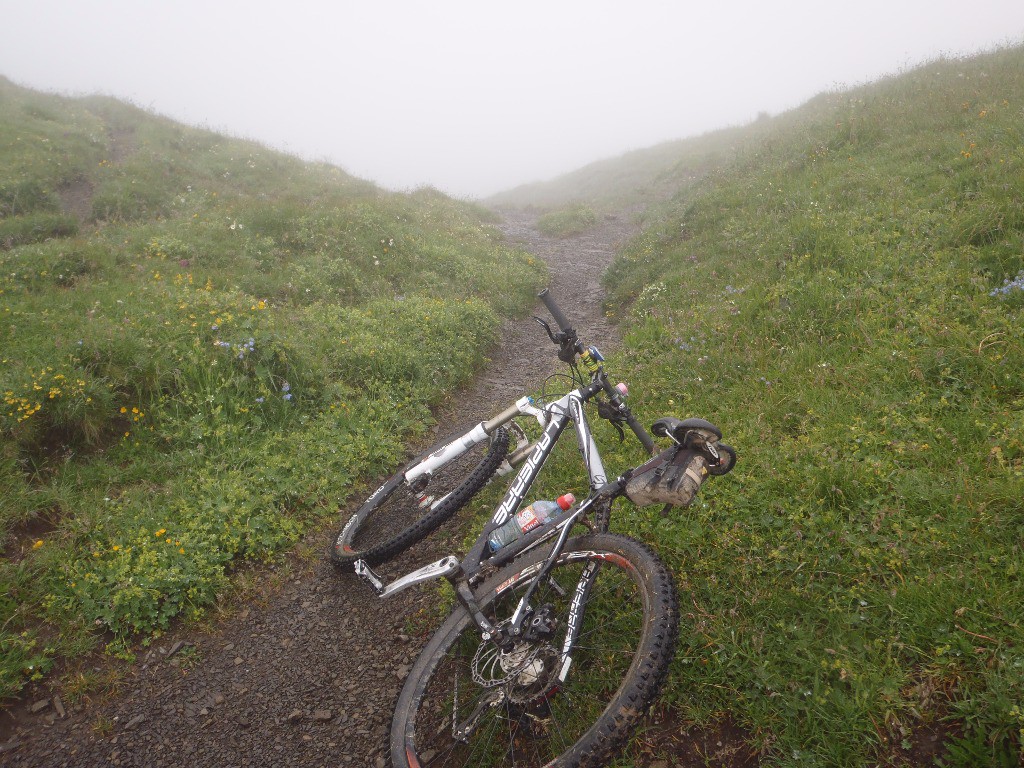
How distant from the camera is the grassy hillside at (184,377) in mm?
5141

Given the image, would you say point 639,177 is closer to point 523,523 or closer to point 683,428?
point 523,523

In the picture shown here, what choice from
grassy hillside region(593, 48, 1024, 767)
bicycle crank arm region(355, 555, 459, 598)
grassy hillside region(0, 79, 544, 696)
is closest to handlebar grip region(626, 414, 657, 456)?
grassy hillside region(593, 48, 1024, 767)

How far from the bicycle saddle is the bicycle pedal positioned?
299cm

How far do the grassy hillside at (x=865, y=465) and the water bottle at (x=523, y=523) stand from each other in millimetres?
1026

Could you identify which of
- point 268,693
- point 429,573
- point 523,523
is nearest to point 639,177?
point 523,523

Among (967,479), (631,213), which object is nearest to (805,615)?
(967,479)

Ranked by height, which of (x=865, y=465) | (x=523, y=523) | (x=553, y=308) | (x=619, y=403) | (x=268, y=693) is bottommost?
(x=268, y=693)

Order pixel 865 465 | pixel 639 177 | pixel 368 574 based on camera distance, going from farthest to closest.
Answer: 1. pixel 639 177
2. pixel 368 574
3. pixel 865 465

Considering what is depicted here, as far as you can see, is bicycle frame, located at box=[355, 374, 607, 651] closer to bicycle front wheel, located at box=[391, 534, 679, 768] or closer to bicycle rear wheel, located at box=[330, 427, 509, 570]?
bicycle front wheel, located at box=[391, 534, 679, 768]

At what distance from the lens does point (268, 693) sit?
14.7 ft

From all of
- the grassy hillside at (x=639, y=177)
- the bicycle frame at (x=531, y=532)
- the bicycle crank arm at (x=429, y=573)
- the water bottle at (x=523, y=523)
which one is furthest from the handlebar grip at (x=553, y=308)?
the grassy hillside at (x=639, y=177)

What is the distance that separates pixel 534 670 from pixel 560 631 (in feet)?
1.34

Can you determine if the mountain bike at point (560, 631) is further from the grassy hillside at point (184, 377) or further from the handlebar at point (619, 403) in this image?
the grassy hillside at point (184, 377)

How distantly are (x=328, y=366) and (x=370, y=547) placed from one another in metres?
3.40
